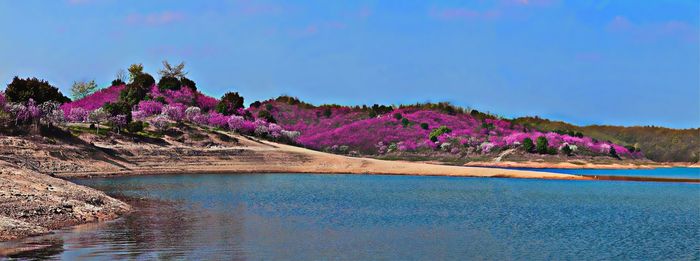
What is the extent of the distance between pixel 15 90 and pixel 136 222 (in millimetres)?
65818

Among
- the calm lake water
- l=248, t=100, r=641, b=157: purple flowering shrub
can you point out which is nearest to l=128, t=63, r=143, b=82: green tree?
l=248, t=100, r=641, b=157: purple flowering shrub

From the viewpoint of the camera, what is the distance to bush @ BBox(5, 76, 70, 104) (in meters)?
93.9

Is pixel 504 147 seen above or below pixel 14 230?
above

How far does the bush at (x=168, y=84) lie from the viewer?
142663 millimetres

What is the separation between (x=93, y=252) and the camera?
93.8 ft

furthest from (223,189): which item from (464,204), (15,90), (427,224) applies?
(15,90)

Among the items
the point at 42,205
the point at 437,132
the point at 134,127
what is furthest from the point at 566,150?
the point at 42,205

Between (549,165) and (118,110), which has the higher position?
(118,110)

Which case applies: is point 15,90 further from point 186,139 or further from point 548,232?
point 548,232

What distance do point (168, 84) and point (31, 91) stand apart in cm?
4873

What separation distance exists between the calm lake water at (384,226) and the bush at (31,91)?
34063mm

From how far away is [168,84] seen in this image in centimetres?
14350

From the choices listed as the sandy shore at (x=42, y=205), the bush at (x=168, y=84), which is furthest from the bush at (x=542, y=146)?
the sandy shore at (x=42, y=205)

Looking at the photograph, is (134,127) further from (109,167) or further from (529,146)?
(529,146)
